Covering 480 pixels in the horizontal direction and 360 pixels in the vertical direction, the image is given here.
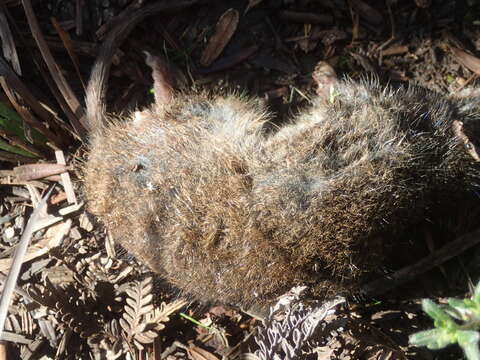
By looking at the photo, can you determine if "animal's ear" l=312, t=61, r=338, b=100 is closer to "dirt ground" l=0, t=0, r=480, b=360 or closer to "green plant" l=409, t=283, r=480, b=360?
"dirt ground" l=0, t=0, r=480, b=360

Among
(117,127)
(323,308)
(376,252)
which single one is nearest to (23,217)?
(117,127)

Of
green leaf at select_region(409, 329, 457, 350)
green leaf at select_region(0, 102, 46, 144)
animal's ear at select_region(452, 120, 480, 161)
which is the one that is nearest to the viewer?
green leaf at select_region(409, 329, 457, 350)

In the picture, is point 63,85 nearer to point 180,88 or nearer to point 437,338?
point 180,88

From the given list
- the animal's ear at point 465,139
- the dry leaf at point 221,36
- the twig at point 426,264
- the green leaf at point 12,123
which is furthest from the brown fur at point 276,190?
the dry leaf at point 221,36

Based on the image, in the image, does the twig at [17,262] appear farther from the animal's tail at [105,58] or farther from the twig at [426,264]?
the twig at [426,264]

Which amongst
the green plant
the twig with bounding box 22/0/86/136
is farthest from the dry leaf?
the green plant

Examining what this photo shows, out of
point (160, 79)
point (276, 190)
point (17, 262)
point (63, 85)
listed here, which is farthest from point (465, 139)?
point (17, 262)
